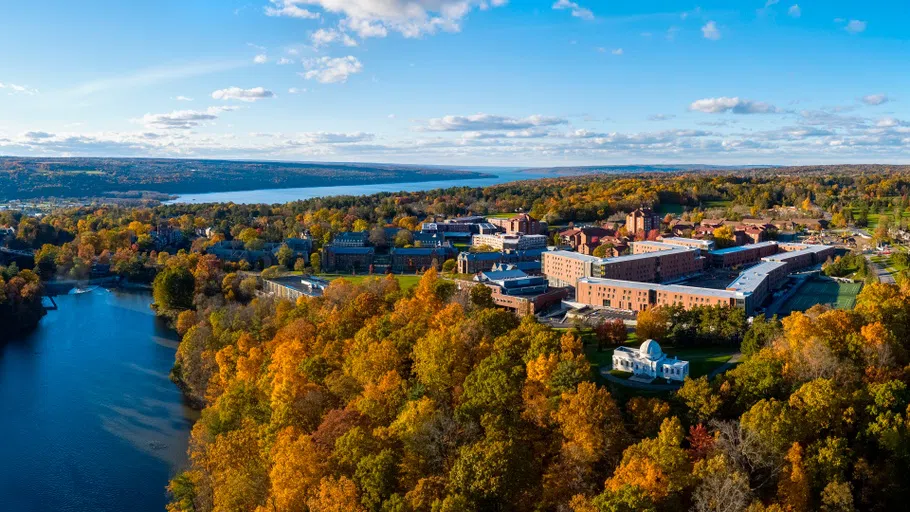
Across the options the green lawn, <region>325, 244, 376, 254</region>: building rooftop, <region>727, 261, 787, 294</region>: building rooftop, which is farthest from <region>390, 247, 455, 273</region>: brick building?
the green lawn

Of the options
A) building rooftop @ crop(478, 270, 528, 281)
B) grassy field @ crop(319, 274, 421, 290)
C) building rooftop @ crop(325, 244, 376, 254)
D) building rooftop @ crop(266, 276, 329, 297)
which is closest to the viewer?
building rooftop @ crop(478, 270, 528, 281)

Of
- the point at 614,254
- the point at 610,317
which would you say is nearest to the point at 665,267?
the point at 614,254

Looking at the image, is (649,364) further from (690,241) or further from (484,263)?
(690,241)

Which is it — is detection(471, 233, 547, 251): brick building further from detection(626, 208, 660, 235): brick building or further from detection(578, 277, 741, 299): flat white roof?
detection(578, 277, 741, 299): flat white roof

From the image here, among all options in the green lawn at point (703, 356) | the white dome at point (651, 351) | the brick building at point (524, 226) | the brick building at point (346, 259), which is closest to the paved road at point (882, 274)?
the green lawn at point (703, 356)

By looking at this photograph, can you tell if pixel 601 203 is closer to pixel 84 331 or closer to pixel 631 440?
pixel 84 331

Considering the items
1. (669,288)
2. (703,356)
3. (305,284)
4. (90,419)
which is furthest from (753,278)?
(90,419)

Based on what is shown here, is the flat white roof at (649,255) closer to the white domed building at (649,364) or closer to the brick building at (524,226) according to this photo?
the white domed building at (649,364)
